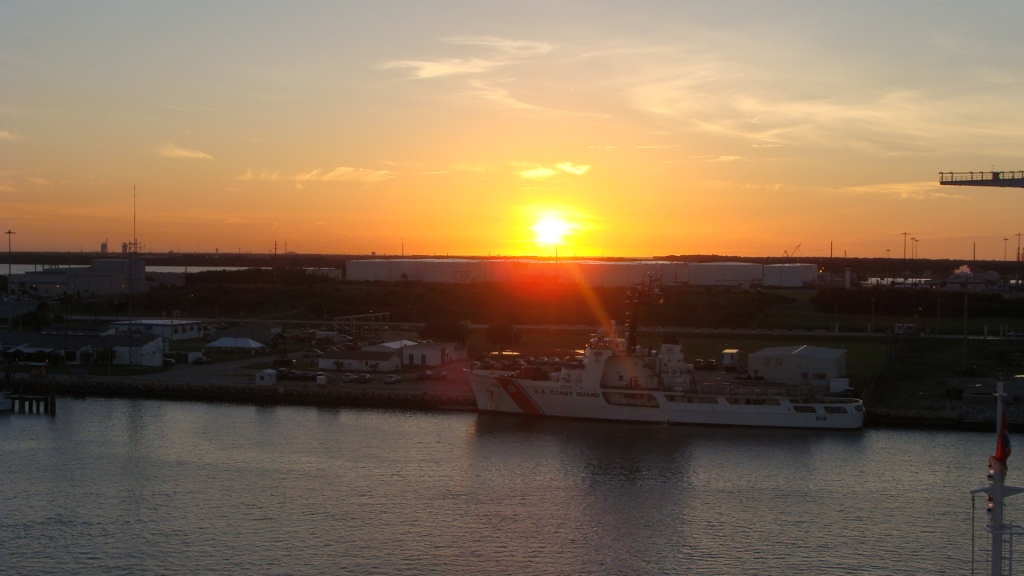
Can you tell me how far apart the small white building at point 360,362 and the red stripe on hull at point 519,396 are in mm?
4921

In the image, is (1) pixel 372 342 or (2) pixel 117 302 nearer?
(1) pixel 372 342

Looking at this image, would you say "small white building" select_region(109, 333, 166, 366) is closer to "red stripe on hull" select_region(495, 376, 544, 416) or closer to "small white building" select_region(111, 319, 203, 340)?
"small white building" select_region(111, 319, 203, 340)

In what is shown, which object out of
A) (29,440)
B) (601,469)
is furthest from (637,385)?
(29,440)

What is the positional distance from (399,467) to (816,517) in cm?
554

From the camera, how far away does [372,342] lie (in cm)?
2408

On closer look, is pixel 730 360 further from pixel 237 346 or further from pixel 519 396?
pixel 237 346

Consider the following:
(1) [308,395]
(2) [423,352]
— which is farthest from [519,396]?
(2) [423,352]

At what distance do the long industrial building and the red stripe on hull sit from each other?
33.9 meters

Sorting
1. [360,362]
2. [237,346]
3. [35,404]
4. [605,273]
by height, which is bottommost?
[35,404]

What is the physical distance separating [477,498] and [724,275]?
1641 inches

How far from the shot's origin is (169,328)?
25219mm

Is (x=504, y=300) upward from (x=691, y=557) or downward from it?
upward

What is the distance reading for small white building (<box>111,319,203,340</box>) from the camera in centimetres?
2466

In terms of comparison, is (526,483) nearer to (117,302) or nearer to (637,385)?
(637,385)
